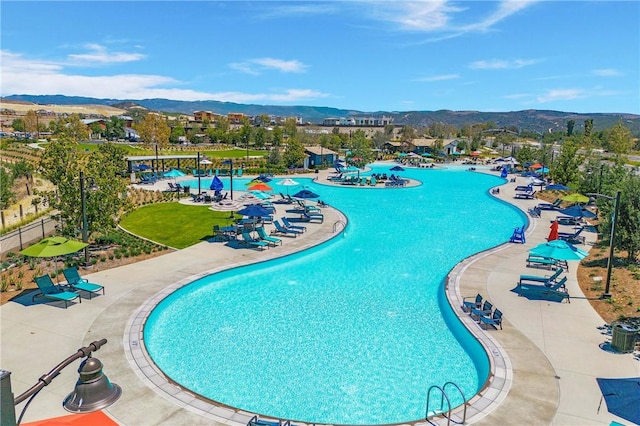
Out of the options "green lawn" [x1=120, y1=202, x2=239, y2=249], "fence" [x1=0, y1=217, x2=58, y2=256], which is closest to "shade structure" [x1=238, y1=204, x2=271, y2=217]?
"green lawn" [x1=120, y1=202, x2=239, y2=249]

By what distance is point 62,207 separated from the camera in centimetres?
1983

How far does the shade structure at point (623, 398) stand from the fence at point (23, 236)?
937 inches

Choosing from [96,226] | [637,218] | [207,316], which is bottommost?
[207,316]

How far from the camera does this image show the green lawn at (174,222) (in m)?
24.7

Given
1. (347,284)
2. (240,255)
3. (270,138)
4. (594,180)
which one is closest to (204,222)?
(240,255)

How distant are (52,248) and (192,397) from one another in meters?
9.06

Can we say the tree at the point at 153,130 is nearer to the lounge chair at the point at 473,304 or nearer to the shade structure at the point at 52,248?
the shade structure at the point at 52,248

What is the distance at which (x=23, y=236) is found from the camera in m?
23.6

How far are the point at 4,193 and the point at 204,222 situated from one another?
1512 centimetres

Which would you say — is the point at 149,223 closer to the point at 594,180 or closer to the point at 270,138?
the point at 594,180

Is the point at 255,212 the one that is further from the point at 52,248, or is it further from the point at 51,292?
the point at 51,292

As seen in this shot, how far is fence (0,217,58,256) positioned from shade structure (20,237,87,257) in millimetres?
6493

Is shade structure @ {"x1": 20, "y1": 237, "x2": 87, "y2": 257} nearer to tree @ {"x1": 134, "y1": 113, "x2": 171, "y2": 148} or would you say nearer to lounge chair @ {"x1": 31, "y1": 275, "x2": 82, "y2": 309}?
lounge chair @ {"x1": 31, "y1": 275, "x2": 82, "y2": 309}

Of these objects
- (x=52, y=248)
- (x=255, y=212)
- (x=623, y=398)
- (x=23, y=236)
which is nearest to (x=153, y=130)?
(x=23, y=236)
